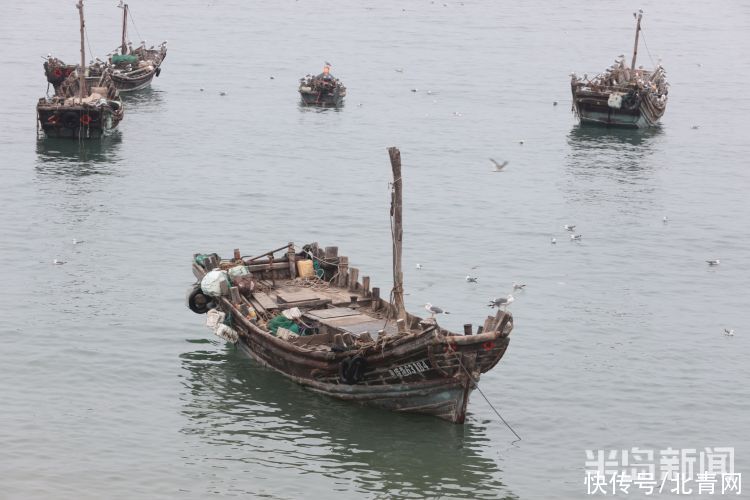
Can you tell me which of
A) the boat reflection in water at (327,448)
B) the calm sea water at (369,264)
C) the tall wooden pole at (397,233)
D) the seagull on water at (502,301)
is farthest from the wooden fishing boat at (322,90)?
the tall wooden pole at (397,233)

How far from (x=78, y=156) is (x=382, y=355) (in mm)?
43314

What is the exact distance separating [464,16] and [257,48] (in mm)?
38401

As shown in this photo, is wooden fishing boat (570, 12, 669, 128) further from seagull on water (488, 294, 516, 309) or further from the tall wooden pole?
the tall wooden pole

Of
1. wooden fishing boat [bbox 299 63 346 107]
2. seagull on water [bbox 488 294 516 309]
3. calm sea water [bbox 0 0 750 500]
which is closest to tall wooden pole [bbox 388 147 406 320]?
seagull on water [bbox 488 294 516 309]

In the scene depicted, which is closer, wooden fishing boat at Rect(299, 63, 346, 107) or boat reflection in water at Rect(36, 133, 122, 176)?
boat reflection in water at Rect(36, 133, 122, 176)

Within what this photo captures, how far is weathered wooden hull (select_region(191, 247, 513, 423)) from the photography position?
2912 cm

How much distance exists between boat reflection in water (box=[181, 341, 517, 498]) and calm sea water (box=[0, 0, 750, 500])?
0.24 ft

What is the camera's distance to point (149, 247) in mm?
50500

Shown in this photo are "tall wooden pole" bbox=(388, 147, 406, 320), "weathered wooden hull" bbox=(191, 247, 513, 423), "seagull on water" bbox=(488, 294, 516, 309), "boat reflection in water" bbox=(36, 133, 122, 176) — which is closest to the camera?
"seagull on water" bbox=(488, 294, 516, 309)

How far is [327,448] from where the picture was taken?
99.5 feet

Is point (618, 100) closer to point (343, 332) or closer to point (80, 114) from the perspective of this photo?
→ point (80, 114)

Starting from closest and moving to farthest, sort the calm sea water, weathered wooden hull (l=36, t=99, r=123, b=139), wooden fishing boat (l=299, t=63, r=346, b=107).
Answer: the calm sea water, weathered wooden hull (l=36, t=99, r=123, b=139), wooden fishing boat (l=299, t=63, r=346, b=107)

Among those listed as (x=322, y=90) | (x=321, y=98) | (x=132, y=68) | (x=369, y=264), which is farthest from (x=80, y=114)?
(x=369, y=264)

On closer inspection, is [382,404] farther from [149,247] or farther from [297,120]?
[297,120]
